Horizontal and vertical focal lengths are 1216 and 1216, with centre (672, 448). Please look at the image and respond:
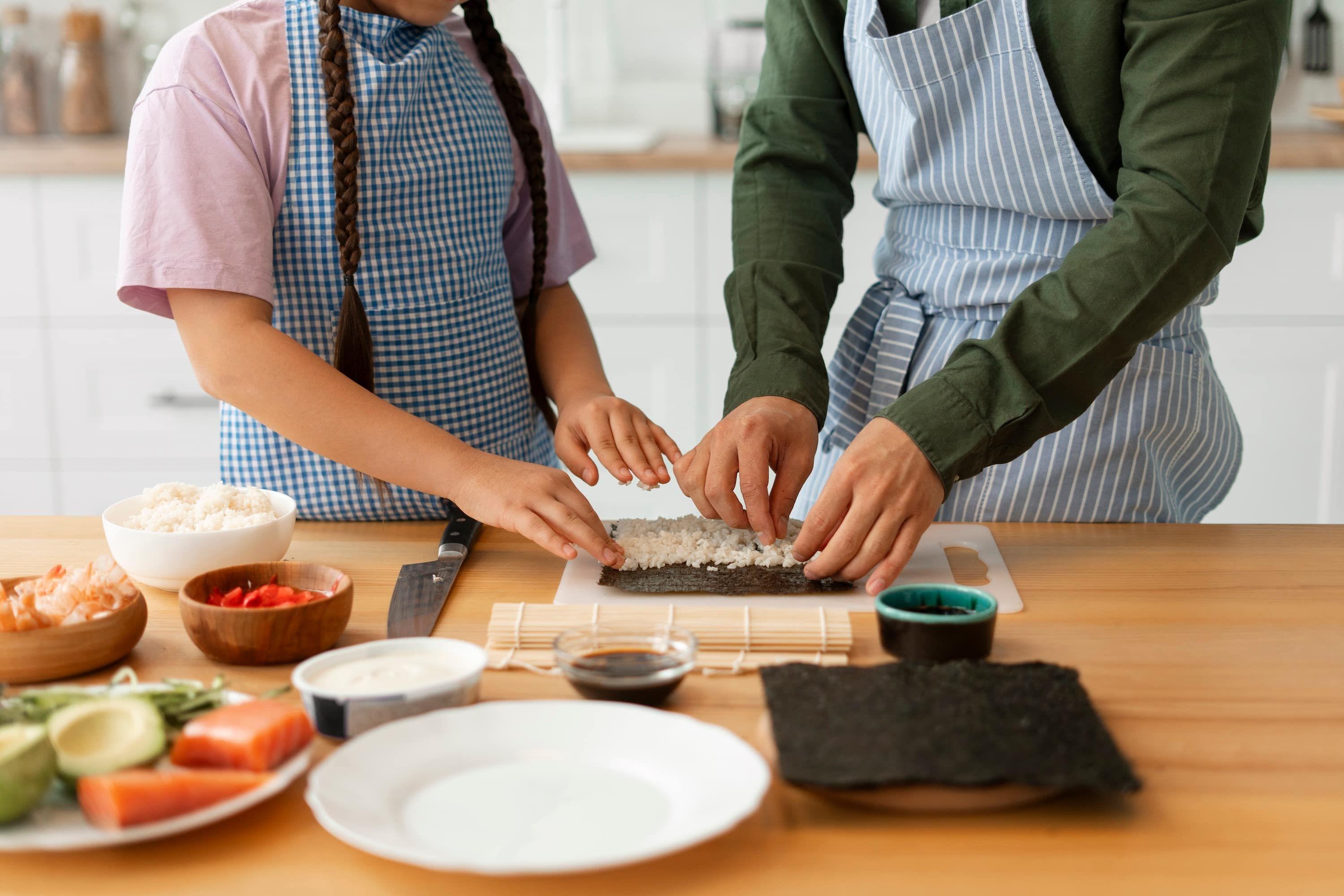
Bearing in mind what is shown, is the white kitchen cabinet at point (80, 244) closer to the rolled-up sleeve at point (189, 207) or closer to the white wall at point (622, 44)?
the white wall at point (622, 44)

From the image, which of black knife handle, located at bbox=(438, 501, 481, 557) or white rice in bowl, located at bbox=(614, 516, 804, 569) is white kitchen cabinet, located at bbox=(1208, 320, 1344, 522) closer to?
white rice in bowl, located at bbox=(614, 516, 804, 569)

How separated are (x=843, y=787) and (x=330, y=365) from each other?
72cm

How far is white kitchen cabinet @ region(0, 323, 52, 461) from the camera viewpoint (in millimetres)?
2518

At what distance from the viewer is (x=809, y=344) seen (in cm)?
125

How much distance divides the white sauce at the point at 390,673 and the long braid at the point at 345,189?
0.46 m

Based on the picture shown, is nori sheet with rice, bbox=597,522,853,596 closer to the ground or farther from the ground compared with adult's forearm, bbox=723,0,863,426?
closer to the ground

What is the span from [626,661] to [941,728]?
0.67 ft

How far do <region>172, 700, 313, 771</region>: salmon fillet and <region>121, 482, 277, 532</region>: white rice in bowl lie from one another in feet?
1.11

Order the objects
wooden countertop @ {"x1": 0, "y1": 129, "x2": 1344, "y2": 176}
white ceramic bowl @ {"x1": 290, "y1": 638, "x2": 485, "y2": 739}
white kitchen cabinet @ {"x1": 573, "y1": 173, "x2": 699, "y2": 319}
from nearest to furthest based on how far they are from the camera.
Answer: white ceramic bowl @ {"x1": 290, "y1": 638, "x2": 485, "y2": 739} < wooden countertop @ {"x1": 0, "y1": 129, "x2": 1344, "y2": 176} < white kitchen cabinet @ {"x1": 573, "y1": 173, "x2": 699, "y2": 319}

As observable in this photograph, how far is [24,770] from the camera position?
58 cm

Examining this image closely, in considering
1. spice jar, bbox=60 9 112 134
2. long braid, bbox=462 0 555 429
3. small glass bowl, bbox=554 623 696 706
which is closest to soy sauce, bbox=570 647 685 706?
small glass bowl, bbox=554 623 696 706

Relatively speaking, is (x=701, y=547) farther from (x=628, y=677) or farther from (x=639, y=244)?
(x=639, y=244)

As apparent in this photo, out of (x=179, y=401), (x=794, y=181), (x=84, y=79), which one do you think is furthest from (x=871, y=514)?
(x=84, y=79)

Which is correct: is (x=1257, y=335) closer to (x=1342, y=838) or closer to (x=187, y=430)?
(x=1342, y=838)
